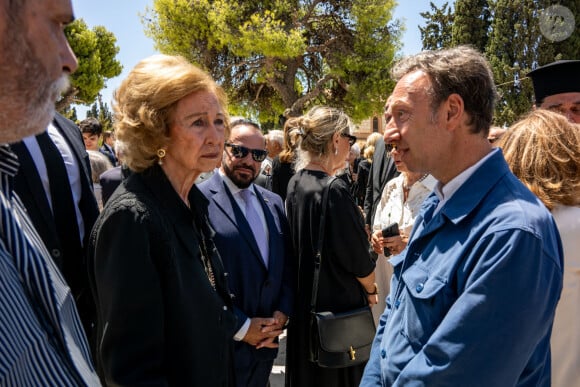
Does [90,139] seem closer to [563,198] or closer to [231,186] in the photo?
[231,186]

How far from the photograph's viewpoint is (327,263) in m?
3.09

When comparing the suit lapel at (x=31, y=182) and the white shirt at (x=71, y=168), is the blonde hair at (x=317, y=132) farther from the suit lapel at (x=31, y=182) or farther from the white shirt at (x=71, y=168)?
the suit lapel at (x=31, y=182)

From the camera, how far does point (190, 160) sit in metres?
2.01

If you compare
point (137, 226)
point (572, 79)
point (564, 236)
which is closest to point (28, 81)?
point (137, 226)

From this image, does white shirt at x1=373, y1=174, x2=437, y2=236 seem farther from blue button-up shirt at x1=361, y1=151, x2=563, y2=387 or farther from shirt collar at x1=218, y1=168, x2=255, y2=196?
blue button-up shirt at x1=361, y1=151, x2=563, y2=387

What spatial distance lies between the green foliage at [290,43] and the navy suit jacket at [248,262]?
15236 mm

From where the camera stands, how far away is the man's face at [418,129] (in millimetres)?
1633

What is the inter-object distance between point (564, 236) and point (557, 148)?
39cm

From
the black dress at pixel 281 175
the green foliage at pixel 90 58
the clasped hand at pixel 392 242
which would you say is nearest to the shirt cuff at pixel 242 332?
Result: the clasped hand at pixel 392 242

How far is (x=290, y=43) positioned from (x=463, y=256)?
1719 cm

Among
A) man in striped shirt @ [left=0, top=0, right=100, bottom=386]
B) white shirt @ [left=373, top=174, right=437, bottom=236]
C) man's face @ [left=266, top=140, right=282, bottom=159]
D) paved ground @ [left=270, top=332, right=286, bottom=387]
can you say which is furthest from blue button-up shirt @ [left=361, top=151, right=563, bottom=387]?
man's face @ [left=266, top=140, right=282, bottom=159]

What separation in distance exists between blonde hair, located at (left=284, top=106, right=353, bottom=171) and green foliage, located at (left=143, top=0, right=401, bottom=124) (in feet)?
47.6

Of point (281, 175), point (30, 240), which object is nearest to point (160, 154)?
point (30, 240)

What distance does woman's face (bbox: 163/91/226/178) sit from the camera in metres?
1.99
